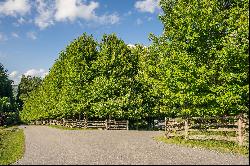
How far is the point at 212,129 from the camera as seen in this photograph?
23.5m

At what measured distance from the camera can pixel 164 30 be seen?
107ft

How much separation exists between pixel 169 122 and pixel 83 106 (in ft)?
71.4

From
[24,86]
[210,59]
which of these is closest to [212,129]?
[210,59]

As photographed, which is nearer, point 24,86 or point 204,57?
point 204,57

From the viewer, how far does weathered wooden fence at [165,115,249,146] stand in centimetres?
Result: 1997

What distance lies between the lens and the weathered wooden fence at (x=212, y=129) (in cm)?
1997

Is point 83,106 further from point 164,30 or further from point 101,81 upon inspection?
point 164,30

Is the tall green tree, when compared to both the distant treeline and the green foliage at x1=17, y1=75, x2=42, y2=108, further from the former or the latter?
the green foliage at x1=17, y1=75, x2=42, y2=108

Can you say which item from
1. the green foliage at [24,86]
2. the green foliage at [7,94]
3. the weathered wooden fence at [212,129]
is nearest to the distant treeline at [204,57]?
the weathered wooden fence at [212,129]

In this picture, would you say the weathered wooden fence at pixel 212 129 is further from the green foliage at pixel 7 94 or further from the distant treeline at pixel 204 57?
the green foliage at pixel 7 94

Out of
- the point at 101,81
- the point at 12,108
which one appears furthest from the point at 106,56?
the point at 12,108

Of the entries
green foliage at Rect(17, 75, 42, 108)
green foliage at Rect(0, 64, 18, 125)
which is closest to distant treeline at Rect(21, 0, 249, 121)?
green foliage at Rect(0, 64, 18, 125)

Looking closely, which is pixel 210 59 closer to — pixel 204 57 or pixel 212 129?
pixel 204 57

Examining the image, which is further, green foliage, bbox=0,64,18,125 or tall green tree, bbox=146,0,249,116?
green foliage, bbox=0,64,18,125
